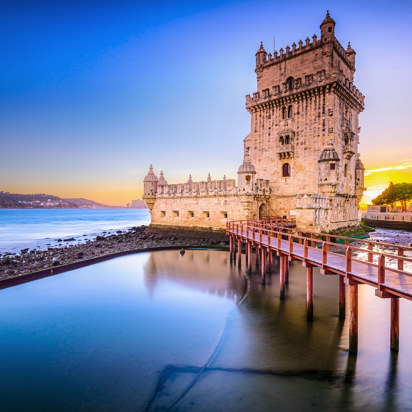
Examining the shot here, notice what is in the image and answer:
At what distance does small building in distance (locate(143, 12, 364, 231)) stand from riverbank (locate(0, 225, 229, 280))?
132cm

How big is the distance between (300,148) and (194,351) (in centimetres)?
1868

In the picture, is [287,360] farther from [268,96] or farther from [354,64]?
[354,64]

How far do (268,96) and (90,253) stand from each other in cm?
1985

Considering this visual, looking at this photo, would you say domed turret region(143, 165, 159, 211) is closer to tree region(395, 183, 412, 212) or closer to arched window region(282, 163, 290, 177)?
arched window region(282, 163, 290, 177)

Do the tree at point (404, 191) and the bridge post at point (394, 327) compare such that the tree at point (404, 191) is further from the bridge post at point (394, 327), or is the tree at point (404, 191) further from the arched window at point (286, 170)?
the bridge post at point (394, 327)

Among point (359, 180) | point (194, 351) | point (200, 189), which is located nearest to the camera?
point (194, 351)

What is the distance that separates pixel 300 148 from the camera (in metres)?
21.3

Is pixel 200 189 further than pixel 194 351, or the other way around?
pixel 200 189

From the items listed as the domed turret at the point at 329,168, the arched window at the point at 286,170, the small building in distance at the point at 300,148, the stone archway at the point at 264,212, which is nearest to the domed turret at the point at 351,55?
the small building in distance at the point at 300,148

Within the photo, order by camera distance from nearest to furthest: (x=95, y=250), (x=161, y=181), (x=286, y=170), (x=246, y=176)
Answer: (x=246, y=176) < (x=95, y=250) < (x=286, y=170) < (x=161, y=181)

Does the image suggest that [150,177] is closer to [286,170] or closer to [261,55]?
[286,170]

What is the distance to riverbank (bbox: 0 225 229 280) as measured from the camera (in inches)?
651

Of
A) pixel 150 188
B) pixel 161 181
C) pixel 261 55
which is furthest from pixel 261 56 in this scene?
pixel 150 188

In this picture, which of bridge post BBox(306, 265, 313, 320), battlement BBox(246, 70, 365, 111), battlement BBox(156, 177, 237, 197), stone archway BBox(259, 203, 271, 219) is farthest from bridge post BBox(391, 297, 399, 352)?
battlement BBox(246, 70, 365, 111)
